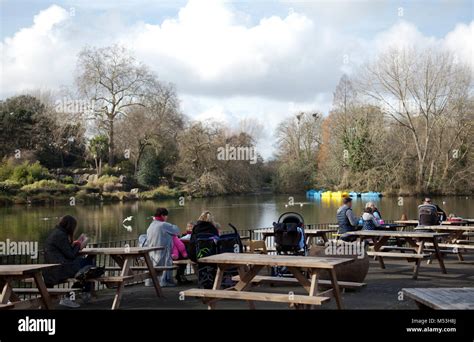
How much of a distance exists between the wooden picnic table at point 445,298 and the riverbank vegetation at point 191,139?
31.6 m

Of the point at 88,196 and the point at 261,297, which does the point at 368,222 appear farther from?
the point at 88,196

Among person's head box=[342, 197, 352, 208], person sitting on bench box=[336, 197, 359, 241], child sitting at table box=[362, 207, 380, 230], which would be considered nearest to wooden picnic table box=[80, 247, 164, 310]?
person sitting on bench box=[336, 197, 359, 241]

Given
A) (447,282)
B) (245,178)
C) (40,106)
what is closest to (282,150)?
(245,178)

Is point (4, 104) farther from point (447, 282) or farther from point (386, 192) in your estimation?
point (447, 282)

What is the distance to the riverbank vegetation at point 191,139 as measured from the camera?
127ft

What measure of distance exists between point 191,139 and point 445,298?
119 feet

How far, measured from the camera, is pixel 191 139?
41.0 m

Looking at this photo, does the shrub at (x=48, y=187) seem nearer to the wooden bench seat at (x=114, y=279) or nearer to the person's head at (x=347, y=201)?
the person's head at (x=347, y=201)

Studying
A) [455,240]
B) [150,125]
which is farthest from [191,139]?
[455,240]

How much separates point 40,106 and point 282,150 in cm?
2271

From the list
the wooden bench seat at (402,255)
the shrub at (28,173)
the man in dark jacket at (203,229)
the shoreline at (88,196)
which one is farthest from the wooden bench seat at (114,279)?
the shrub at (28,173)

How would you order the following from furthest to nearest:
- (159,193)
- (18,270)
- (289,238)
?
(159,193), (289,238), (18,270)

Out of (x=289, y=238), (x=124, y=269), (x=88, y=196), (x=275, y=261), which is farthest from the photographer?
(x=88, y=196)
